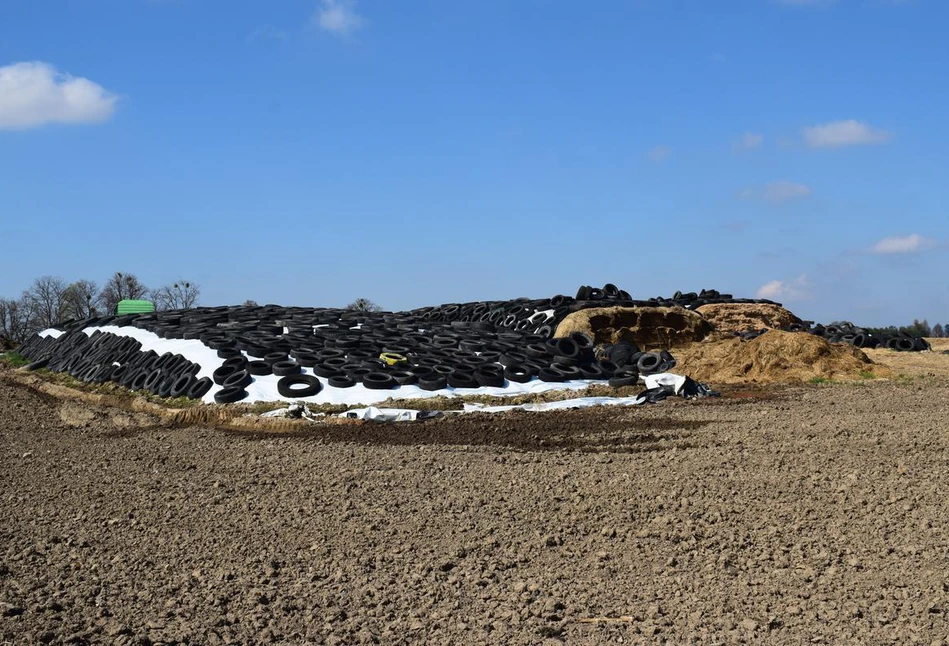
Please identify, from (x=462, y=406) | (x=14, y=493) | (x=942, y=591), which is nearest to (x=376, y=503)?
(x=14, y=493)

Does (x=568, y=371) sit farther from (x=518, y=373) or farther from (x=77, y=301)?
(x=77, y=301)

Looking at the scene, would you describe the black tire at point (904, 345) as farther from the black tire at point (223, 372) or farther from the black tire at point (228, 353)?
the black tire at point (223, 372)

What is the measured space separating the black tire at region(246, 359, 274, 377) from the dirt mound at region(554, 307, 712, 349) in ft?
34.4

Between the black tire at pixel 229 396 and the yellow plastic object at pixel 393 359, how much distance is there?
352cm

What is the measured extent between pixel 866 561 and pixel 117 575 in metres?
5.71

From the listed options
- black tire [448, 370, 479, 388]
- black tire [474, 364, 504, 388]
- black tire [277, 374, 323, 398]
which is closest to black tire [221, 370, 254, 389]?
black tire [277, 374, 323, 398]

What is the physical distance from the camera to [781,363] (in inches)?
888

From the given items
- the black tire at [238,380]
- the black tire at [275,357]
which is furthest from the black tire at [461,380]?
the black tire at [238,380]

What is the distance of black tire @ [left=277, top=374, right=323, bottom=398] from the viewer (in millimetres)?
18922

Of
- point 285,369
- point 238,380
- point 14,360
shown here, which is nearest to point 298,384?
→ point 285,369

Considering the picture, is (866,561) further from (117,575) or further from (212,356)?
(212,356)

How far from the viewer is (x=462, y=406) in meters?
18.4

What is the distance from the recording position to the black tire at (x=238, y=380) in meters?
19.6

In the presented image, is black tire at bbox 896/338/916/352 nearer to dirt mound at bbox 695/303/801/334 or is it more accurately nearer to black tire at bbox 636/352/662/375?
dirt mound at bbox 695/303/801/334
